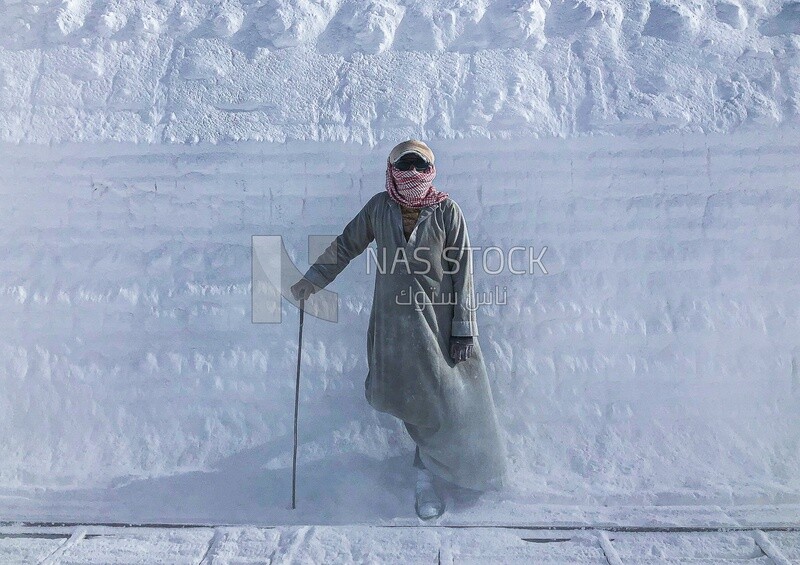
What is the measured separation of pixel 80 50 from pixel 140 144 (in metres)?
Result: 0.81

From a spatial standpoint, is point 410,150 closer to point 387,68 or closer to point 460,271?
point 460,271

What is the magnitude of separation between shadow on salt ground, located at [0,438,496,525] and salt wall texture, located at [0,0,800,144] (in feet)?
5.67

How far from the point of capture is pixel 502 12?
167 inches

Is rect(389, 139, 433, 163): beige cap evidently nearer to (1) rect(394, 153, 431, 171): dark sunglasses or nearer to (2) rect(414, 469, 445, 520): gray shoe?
(1) rect(394, 153, 431, 171): dark sunglasses

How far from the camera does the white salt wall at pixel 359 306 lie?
3.59 metres

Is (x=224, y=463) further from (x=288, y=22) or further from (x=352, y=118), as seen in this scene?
(x=288, y=22)

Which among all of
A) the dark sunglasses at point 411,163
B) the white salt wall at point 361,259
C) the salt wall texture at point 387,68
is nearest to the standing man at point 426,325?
the dark sunglasses at point 411,163

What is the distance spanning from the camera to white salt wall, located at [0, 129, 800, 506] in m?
3.59

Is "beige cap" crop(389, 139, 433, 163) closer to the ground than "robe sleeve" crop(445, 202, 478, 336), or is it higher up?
higher up

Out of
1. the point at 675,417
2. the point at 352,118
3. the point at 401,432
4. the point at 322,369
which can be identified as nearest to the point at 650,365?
the point at 675,417

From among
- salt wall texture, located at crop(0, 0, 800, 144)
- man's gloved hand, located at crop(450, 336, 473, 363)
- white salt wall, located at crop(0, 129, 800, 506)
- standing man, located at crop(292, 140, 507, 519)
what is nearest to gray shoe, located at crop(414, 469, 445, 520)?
standing man, located at crop(292, 140, 507, 519)

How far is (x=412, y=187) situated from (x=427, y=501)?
1.38m

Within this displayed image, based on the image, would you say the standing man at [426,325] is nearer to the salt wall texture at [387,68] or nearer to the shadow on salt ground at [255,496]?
the shadow on salt ground at [255,496]

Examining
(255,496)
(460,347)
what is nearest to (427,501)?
(460,347)
